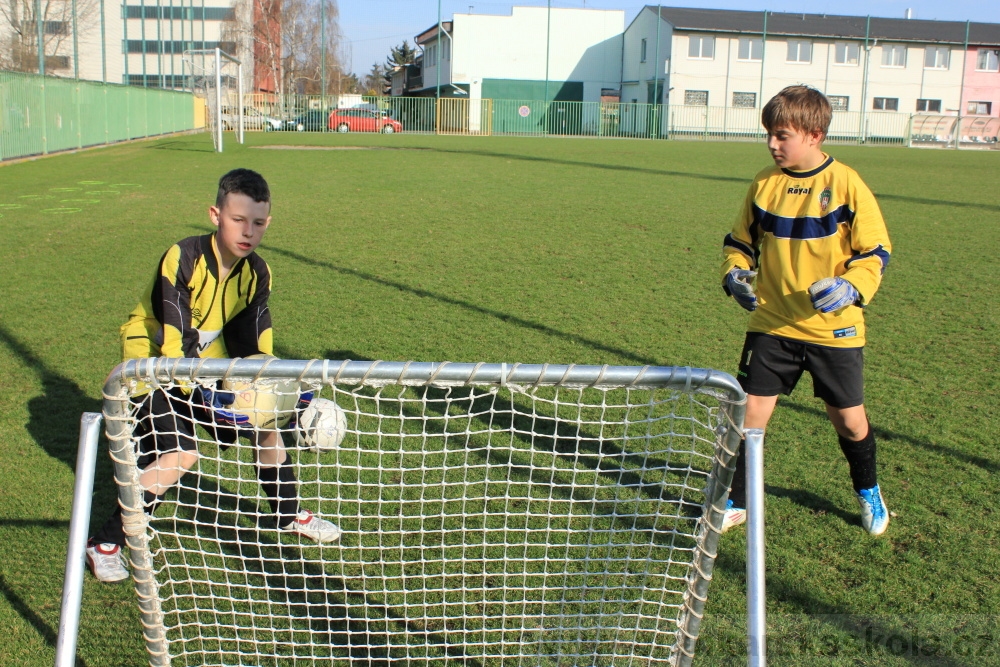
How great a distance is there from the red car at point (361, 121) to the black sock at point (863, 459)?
3962cm

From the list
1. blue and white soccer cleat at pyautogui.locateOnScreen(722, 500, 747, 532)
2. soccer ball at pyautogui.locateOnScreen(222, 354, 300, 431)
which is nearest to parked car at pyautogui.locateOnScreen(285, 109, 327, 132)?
blue and white soccer cleat at pyautogui.locateOnScreen(722, 500, 747, 532)

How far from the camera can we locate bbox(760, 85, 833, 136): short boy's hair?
325 cm

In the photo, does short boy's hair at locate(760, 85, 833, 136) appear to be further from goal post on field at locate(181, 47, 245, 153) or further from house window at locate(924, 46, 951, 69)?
house window at locate(924, 46, 951, 69)

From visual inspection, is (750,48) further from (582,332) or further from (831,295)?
(831,295)

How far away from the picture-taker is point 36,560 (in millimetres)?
3326

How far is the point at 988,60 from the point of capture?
168ft

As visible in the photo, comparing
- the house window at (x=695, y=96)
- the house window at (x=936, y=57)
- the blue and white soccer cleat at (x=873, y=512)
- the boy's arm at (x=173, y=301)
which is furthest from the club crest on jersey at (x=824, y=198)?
the house window at (x=936, y=57)

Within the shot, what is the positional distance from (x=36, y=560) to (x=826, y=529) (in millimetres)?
3178

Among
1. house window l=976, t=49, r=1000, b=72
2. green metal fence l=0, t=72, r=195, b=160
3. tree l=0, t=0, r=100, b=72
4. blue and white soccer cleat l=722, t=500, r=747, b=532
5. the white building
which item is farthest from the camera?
the white building

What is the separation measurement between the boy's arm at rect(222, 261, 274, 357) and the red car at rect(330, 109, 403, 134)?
39177 mm

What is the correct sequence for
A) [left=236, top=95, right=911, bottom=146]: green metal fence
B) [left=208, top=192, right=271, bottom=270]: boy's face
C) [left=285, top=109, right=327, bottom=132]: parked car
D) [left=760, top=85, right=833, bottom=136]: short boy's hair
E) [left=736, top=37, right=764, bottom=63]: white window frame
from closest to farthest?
[left=208, top=192, right=271, bottom=270]: boy's face
[left=760, top=85, right=833, bottom=136]: short boy's hair
[left=285, top=109, right=327, bottom=132]: parked car
[left=236, top=95, right=911, bottom=146]: green metal fence
[left=736, top=37, right=764, bottom=63]: white window frame

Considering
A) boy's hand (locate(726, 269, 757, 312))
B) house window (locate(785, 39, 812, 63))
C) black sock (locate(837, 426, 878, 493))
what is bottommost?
black sock (locate(837, 426, 878, 493))

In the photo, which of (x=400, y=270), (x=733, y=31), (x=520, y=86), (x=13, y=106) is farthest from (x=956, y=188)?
(x=520, y=86)

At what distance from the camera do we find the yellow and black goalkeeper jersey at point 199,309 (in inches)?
123
